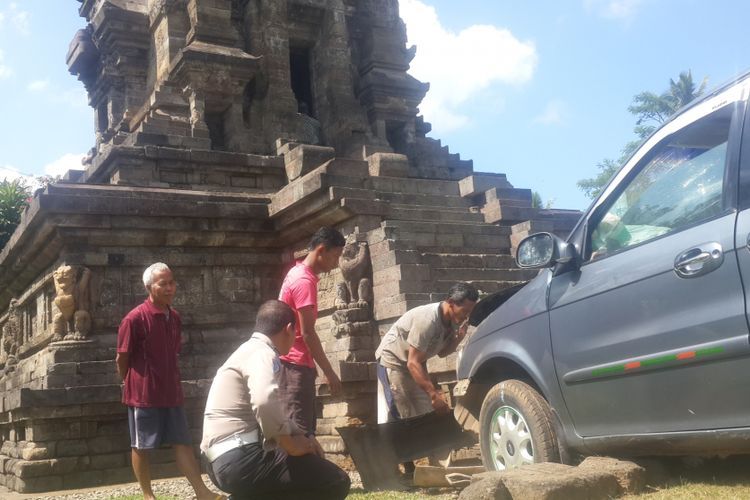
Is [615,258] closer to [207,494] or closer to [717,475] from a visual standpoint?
[717,475]

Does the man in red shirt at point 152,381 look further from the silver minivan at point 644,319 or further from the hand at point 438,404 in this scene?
the silver minivan at point 644,319

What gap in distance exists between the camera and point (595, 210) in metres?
4.35

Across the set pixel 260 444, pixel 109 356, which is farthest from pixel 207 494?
pixel 109 356

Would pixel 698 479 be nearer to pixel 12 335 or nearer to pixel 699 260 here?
pixel 699 260

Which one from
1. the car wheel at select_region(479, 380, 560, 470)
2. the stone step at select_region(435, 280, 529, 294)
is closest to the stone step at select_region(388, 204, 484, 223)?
the stone step at select_region(435, 280, 529, 294)

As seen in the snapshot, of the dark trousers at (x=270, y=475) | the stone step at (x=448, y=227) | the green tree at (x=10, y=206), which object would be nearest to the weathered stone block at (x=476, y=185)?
the stone step at (x=448, y=227)

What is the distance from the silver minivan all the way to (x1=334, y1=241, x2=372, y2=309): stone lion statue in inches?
157

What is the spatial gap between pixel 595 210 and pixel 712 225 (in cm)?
93

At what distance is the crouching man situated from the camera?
4.09m

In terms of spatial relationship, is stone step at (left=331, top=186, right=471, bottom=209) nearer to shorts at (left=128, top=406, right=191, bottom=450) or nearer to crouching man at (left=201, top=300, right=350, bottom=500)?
shorts at (left=128, top=406, right=191, bottom=450)

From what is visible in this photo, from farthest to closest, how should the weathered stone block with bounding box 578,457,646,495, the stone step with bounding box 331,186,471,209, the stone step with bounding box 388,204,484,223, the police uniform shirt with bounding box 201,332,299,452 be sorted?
the stone step with bounding box 388,204,484,223 < the stone step with bounding box 331,186,471,209 < the police uniform shirt with bounding box 201,332,299,452 < the weathered stone block with bounding box 578,457,646,495

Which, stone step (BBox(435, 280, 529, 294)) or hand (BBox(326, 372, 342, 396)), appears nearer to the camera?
hand (BBox(326, 372, 342, 396))

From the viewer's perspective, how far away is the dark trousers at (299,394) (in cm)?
568

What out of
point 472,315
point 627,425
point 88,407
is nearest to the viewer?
point 627,425
